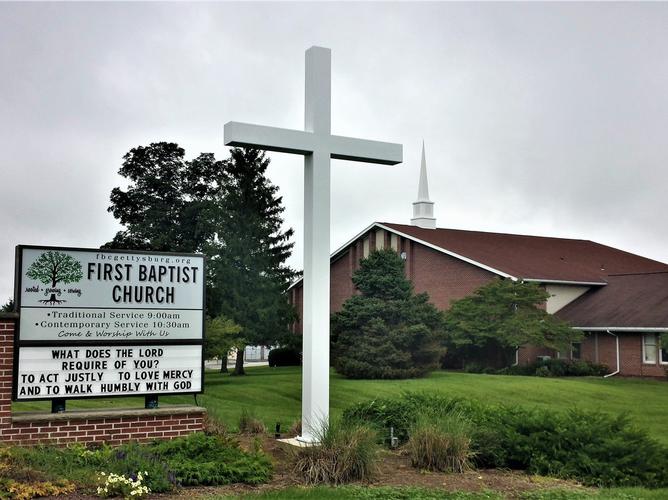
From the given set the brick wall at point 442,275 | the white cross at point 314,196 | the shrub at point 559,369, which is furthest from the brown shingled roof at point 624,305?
the white cross at point 314,196

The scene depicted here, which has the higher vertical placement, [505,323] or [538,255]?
[538,255]

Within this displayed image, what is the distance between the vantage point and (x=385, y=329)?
113 feet

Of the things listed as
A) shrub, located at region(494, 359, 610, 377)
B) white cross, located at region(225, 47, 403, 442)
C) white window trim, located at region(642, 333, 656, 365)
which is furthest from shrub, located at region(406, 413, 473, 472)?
white window trim, located at region(642, 333, 656, 365)

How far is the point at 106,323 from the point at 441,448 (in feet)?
17.8

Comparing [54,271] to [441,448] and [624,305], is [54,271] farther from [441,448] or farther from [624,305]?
[624,305]

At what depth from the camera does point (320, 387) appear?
12.3m

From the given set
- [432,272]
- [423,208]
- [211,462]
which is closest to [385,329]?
[432,272]

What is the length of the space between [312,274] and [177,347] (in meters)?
2.56

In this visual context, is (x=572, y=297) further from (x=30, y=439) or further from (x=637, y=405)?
(x=30, y=439)

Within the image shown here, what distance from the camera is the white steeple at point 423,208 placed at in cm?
5222

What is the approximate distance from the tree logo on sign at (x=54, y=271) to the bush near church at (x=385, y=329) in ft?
73.6

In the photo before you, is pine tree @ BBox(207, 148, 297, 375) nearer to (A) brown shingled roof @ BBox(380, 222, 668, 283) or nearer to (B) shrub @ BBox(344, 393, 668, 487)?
(A) brown shingled roof @ BBox(380, 222, 668, 283)

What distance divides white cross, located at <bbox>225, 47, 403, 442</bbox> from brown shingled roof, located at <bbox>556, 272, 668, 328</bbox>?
2743 centimetres

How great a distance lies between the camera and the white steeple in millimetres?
52219
